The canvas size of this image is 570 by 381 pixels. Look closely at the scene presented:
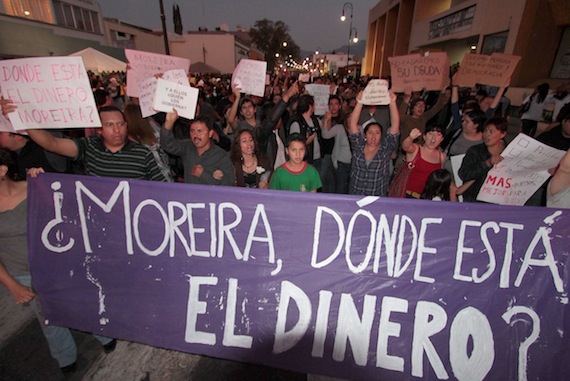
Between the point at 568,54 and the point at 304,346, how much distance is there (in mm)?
15738

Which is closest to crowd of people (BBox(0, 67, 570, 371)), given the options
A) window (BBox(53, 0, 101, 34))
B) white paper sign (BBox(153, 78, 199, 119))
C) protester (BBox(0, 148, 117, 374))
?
protester (BBox(0, 148, 117, 374))

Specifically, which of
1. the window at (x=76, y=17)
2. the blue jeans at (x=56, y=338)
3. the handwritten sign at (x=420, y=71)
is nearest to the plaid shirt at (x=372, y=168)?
the handwritten sign at (x=420, y=71)

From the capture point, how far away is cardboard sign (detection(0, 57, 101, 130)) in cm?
224

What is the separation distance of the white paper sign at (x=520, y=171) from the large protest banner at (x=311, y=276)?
0.73 m

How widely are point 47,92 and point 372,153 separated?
9.47 feet

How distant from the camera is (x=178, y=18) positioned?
22.4 meters

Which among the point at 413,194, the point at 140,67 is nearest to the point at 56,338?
the point at 140,67

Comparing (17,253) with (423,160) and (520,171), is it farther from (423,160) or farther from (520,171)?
(520,171)

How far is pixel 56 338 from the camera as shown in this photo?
2285 millimetres

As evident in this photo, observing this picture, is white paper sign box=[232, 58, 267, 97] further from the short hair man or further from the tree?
the tree

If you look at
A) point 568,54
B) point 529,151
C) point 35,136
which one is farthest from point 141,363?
point 568,54

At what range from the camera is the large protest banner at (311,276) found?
1.90 meters

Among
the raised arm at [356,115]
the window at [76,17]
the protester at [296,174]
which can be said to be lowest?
the protester at [296,174]

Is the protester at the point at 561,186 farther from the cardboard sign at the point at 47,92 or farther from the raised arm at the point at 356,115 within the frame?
the cardboard sign at the point at 47,92
